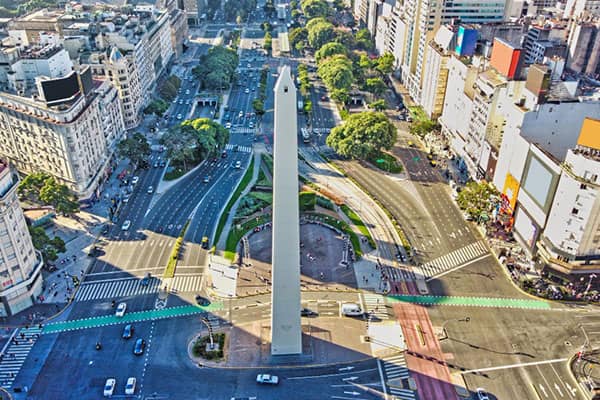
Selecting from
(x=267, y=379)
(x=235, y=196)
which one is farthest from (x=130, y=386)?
(x=235, y=196)

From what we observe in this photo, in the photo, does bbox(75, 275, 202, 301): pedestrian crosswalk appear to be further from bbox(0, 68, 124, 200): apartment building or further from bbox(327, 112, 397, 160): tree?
bbox(327, 112, 397, 160): tree

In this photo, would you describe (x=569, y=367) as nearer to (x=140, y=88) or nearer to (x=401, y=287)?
(x=401, y=287)

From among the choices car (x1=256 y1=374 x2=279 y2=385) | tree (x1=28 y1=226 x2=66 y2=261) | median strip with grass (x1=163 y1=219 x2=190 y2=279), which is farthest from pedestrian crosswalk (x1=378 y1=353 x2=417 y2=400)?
tree (x1=28 y1=226 x2=66 y2=261)

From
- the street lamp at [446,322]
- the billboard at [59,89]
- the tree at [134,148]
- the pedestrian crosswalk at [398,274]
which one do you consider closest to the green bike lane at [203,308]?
the street lamp at [446,322]

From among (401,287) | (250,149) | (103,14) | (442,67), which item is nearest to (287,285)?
(401,287)

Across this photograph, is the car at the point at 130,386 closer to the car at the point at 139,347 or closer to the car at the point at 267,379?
the car at the point at 139,347

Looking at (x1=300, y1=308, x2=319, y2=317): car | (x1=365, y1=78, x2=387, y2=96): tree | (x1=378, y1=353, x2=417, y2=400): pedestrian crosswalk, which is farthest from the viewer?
(x1=365, y1=78, x2=387, y2=96): tree

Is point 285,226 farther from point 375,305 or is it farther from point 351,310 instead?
point 375,305
